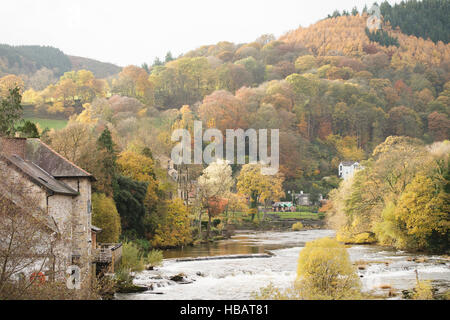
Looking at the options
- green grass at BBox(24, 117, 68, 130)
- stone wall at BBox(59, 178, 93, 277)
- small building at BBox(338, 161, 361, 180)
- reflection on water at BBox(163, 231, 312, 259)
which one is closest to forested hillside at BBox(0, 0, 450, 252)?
small building at BBox(338, 161, 361, 180)

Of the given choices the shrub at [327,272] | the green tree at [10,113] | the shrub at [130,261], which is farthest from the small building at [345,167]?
the shrub at [327,272]

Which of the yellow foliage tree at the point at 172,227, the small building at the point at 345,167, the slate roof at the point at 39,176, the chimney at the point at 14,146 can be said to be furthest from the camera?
the small building at the point at 345,167

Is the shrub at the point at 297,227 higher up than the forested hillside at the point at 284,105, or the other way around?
the forested hillside at the point at 284,105

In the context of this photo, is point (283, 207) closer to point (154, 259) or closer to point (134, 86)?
point (154, 259)

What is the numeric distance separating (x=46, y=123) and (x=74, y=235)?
260 ft

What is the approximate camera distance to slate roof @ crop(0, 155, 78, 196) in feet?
76.4

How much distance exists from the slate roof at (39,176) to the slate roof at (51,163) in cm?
31

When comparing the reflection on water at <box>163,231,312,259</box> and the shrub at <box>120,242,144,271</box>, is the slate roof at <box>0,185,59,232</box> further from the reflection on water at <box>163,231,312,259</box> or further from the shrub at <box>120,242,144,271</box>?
the reflection on water at <box>163,231,312,259</box>

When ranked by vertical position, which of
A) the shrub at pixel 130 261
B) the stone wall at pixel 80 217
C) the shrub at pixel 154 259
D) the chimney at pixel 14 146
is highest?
the chimney at pixel 14 146

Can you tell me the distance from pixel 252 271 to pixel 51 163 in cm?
1483

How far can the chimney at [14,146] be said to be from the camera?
25245 millimetres

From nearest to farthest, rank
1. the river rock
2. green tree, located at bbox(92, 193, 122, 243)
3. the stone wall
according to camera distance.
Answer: the stone wall, the river rock, green tree, located at bbox(92, 193, 122, 243)

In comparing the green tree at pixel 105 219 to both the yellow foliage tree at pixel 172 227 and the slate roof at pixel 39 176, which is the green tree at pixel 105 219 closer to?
the slate roof at pixel 39 176

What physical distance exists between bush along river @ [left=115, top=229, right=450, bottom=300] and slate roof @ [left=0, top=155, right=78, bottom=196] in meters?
5.91
